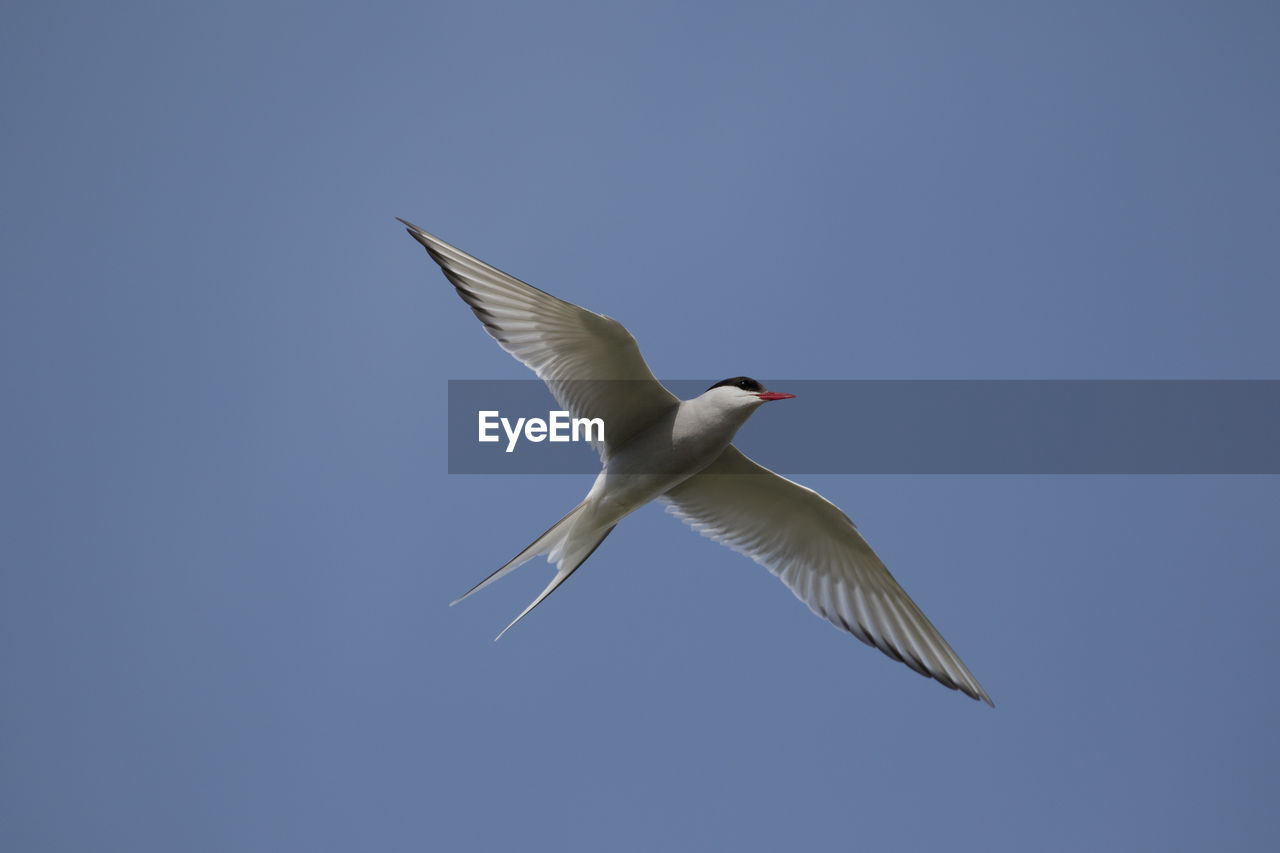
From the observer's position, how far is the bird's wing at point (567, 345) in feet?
13.4

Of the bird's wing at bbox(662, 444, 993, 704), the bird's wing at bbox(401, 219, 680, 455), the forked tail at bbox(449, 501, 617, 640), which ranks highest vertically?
the bird's wing at bbox(401, 219, 680, 455)

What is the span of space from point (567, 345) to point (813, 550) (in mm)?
1833

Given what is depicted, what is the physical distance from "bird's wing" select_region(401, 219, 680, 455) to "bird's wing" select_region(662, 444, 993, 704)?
576 mm

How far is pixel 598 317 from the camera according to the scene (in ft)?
13.3

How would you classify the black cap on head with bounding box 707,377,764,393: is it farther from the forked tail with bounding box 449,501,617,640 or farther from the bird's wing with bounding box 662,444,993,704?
the forked tail with bounding box 449,501,617,640

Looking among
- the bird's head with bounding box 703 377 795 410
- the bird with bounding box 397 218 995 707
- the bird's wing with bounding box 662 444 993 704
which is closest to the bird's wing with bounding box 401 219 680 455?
the bird with bounding box 397 218 995 707

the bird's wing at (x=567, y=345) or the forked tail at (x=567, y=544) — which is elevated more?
the bird's wing at (x=567, y=345)

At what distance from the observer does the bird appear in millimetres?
4184

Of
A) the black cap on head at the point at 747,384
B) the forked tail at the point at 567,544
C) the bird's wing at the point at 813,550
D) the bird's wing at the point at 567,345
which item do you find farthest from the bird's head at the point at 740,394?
the forked tail at the point at 567,544

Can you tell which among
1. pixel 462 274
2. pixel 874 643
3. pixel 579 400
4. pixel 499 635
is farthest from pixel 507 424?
pixel 874 643

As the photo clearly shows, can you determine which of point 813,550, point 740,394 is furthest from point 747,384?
point 813,550

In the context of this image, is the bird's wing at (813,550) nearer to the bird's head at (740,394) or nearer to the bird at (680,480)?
the bird at (680,480)

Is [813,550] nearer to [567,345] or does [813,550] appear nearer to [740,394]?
[740,394]

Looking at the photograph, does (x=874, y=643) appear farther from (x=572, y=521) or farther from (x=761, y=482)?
(x=572, y=521)
